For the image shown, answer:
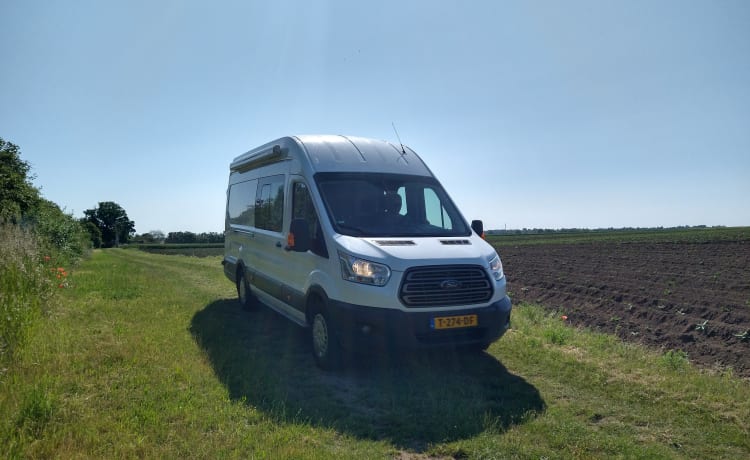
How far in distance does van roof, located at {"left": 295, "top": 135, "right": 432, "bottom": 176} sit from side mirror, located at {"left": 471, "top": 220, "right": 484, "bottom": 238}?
3.29ft

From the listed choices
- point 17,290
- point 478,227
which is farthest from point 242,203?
point 478,227

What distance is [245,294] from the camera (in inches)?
368

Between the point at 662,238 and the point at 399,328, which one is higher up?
the point at 662,238

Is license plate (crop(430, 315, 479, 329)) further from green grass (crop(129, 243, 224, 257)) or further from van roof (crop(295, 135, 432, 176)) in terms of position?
green grass (crop(129, 243, 224, 257))

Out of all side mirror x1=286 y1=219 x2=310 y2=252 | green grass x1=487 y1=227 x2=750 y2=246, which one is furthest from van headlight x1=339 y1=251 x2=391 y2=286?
green grass x1=487 y1=227 x2=750 y2=246

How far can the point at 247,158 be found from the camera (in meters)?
9.35

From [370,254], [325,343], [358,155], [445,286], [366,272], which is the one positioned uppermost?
[358,155]

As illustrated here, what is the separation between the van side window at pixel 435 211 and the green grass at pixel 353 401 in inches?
69.2

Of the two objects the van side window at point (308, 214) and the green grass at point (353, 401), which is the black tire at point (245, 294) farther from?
the van side window at point (308, 214)

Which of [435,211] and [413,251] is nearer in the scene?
[413,251]

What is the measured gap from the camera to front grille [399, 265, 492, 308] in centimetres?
518

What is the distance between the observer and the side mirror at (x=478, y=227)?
22.9 ft

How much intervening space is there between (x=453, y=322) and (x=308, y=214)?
239cm

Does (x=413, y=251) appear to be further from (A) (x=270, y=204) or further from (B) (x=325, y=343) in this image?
(A) (x=270, y=204)
